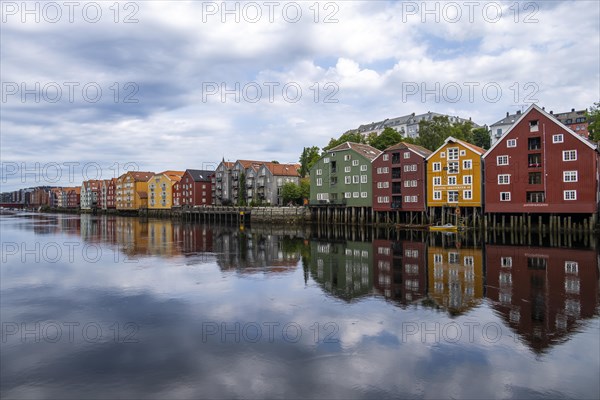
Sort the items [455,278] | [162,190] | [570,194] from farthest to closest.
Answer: [162,190] < [570,194] < [455,278]

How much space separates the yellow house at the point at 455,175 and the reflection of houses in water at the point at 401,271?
65.7 feet

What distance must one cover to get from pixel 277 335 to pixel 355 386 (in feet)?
14.1

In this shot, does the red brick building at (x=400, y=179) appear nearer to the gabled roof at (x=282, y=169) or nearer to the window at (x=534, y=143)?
the window at (x=534, y=143)

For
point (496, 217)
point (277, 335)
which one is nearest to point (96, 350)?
point (277, 335)

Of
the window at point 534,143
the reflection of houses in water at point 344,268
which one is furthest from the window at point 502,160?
the reflection of houses in water at point 344,268

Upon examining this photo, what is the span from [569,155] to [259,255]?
37.5 m

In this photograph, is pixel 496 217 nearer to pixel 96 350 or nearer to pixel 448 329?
pixel 448 329

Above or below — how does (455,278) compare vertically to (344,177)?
below

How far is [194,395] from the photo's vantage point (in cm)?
966

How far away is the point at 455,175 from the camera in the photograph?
55500mm

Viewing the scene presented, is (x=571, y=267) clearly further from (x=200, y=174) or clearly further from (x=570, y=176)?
(x=200, y=174)

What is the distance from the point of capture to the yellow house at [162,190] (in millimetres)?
120188

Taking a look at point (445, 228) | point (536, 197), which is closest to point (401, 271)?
point (445, 228)

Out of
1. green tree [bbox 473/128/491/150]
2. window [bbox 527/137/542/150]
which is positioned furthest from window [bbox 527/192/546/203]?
green tree [bbox 473/128/491/150]
